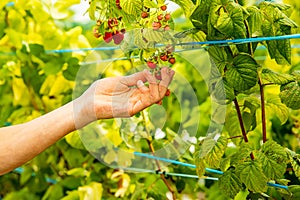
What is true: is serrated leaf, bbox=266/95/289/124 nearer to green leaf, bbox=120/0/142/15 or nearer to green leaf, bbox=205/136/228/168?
green leaf, bbox=205/136/228/168

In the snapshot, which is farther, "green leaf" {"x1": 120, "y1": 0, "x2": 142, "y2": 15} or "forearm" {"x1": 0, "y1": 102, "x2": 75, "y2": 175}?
"forearm" {"x1": 0, "y1": 102, "x2": 75, "y2": 175}

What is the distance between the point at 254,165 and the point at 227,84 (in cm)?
18

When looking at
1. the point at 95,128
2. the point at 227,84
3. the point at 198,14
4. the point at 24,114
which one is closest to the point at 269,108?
the point at 227,84

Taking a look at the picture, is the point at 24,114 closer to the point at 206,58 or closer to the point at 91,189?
the point at 91,189

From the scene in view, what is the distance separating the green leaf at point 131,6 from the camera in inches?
52.0

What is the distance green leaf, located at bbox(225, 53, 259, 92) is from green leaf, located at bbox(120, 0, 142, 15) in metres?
0.23

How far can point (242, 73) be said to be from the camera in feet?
4.34

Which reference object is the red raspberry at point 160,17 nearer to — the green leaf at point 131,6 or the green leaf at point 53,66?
the green leaf at point 131,6

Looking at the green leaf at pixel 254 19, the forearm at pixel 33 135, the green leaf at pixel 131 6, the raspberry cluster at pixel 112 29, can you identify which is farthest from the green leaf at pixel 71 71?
the green leaf at pixel 254 19

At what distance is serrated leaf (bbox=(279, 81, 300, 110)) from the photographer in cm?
129

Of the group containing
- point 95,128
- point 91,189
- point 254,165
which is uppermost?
point 254,165

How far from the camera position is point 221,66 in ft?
4.42

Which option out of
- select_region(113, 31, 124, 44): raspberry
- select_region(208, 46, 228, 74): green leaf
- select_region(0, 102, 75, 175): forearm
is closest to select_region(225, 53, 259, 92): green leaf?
select_region(208, 46, 228, 74): green leaf

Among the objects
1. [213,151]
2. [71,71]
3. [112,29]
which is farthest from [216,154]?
[71,71]
